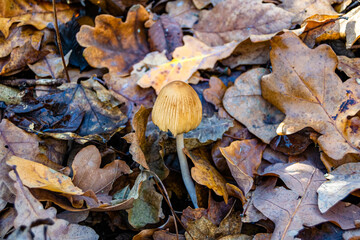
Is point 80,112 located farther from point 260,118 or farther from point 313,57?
point 313,57

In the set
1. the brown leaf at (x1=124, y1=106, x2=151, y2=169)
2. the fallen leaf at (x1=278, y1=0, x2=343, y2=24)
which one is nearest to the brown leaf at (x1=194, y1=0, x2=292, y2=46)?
the fallen leaf at (x1=278, y1=0, x2=343, y2=24)

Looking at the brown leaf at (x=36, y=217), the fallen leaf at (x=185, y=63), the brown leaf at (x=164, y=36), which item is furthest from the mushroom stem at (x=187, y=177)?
the brown leaf at (x=164, y=36)

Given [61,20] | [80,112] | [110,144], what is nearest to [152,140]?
[110,144]

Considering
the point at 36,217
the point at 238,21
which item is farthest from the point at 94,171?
the point at 238,21

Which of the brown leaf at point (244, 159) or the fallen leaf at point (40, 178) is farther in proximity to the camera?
the brown leaf at point (244, 159)

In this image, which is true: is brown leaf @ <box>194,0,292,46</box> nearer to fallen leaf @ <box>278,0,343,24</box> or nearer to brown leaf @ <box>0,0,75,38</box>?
fallen leaf @ <box>278,0,343,24</box>

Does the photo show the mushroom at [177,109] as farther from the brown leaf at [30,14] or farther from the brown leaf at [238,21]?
the brown leaf at [30,14]

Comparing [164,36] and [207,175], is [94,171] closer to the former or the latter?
[207,175]
